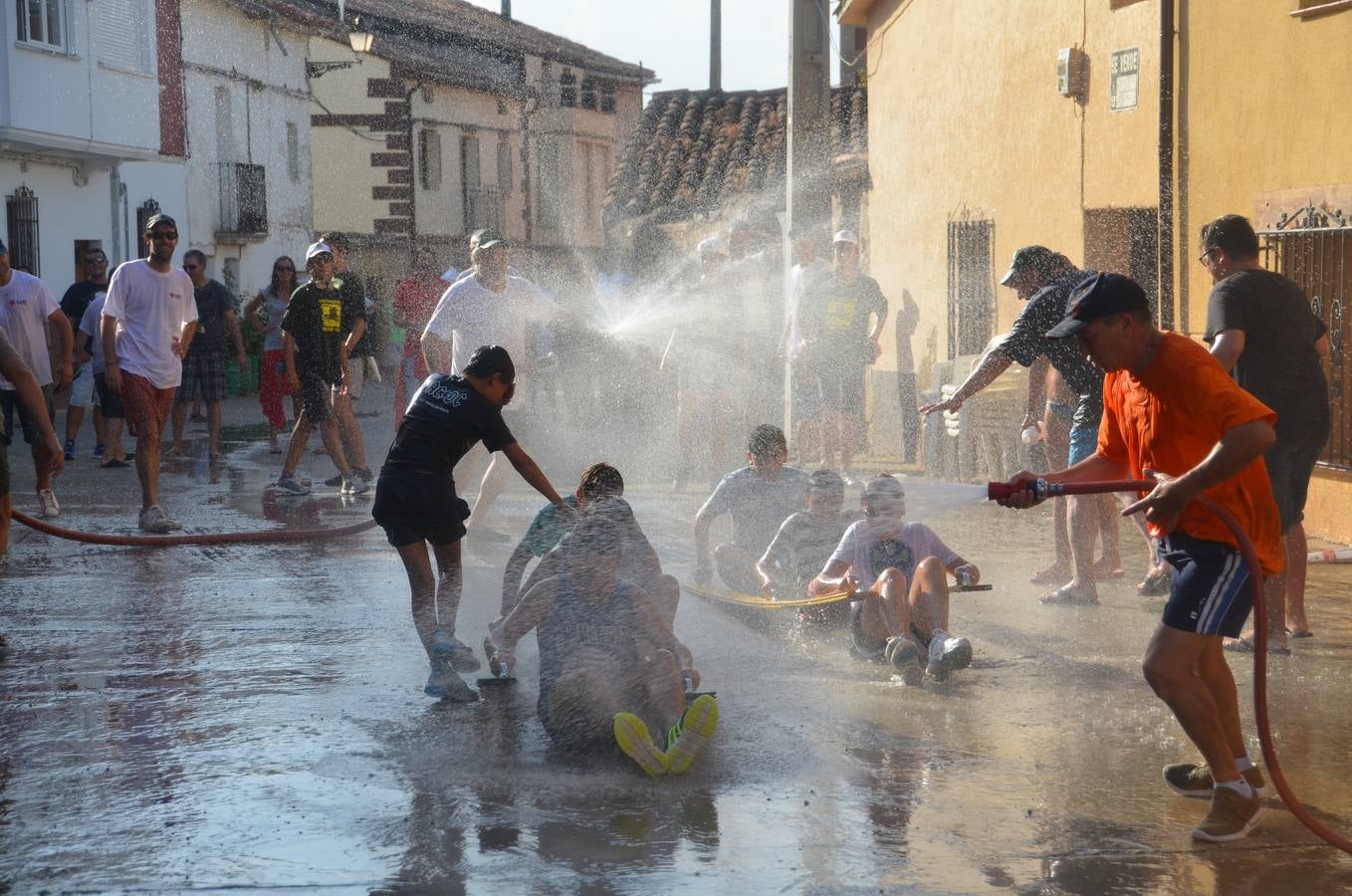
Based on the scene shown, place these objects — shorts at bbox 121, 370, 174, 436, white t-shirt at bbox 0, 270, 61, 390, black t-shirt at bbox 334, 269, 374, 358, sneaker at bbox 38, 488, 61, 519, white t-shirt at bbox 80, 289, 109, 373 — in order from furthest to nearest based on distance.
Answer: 1. white t-shirt at bbox 80, 289, 109, 373
2. black t-shirt at bbox 334, 269, 374, 358
3. white t-shirt at bbox 0, 270, 61, 390
4. sneaker at bbox 38, 488, 61, 519
5. shorts at bbox 121, 370, 174, 436

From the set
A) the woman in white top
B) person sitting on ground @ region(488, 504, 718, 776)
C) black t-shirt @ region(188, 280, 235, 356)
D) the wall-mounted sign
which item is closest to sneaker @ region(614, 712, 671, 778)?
person sitting on ground @ region(488, 504, 718, 776)

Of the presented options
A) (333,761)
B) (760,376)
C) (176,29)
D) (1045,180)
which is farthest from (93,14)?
(333,761)

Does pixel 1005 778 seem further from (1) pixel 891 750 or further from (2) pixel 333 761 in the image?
(2) pixel 333 761

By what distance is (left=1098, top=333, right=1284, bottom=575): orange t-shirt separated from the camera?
4801mm

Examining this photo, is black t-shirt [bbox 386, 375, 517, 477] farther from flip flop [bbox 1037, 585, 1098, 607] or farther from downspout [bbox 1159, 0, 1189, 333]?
downspout [bbox 1159, 0, 1189, 333]

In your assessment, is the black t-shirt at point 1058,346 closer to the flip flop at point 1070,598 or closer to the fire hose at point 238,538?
the flip flop at point 1070,598

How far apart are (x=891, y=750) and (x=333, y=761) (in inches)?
70.4

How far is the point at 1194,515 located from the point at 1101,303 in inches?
25.4

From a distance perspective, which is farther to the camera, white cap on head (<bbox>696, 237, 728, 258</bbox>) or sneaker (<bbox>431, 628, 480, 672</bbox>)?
white cap on head (<bbox>696, 237, 728, 258</bbox>)

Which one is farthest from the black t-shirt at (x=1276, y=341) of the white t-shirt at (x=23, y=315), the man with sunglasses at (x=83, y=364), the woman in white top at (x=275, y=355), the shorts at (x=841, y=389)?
the man with sunglasses at (x=83, y=364)

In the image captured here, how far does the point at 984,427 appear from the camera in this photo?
42.0ft

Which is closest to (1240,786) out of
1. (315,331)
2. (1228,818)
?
(1228,818)

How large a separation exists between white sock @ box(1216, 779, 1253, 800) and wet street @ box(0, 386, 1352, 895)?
0.13 m

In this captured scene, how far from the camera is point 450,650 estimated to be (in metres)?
6.44
